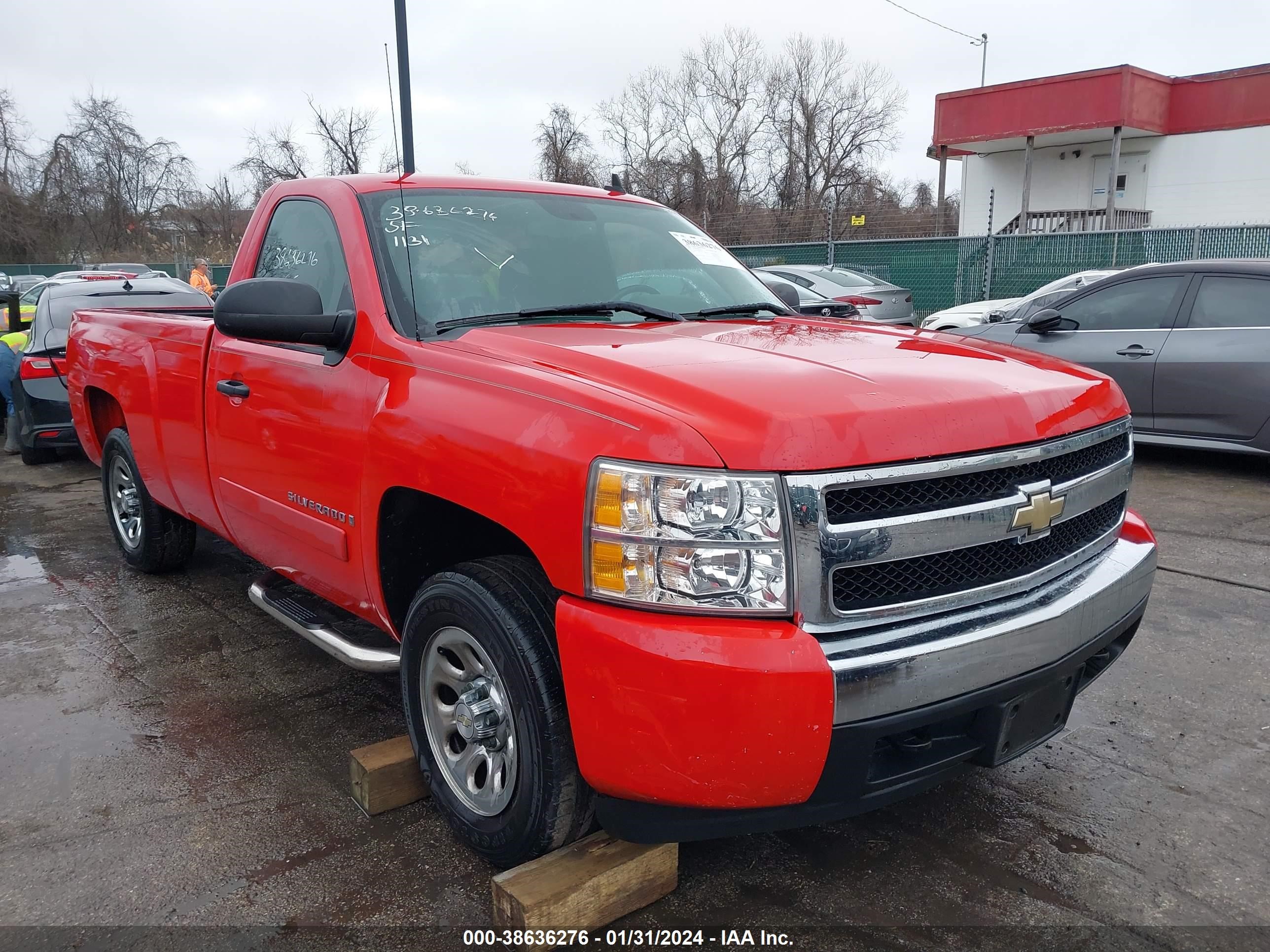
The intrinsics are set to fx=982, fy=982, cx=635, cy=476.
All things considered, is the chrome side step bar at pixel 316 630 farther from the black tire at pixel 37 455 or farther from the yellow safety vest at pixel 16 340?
the yellow safety vest at pixel 16 340

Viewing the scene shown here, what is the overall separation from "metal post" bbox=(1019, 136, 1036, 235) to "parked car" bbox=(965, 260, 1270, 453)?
1953 cm

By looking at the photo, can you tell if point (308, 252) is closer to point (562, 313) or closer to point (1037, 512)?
point (562, 313)

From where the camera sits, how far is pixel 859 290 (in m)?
14.2

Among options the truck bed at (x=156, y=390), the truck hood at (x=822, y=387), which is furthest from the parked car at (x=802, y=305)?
the truck bed at (x=156, y=390)

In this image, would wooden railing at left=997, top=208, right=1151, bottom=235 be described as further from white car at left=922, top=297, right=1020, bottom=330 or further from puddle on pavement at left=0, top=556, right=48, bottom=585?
puddle on pavement at left=0, top=556, right=48, bottom=585

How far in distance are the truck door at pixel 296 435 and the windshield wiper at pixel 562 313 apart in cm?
34

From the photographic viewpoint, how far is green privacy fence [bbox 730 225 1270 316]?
15227mm

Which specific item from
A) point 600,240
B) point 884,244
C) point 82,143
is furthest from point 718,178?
point 600,240

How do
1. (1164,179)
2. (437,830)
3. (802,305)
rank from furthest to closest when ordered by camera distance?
(1164,179), (802,305), (437,830)

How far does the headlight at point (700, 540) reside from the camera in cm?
199

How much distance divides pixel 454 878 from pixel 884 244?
1770 centimetres

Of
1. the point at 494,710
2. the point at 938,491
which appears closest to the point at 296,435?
the point at 494,710

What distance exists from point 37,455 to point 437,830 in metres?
8.18

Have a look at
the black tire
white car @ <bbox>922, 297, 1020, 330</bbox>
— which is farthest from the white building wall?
the black tire
